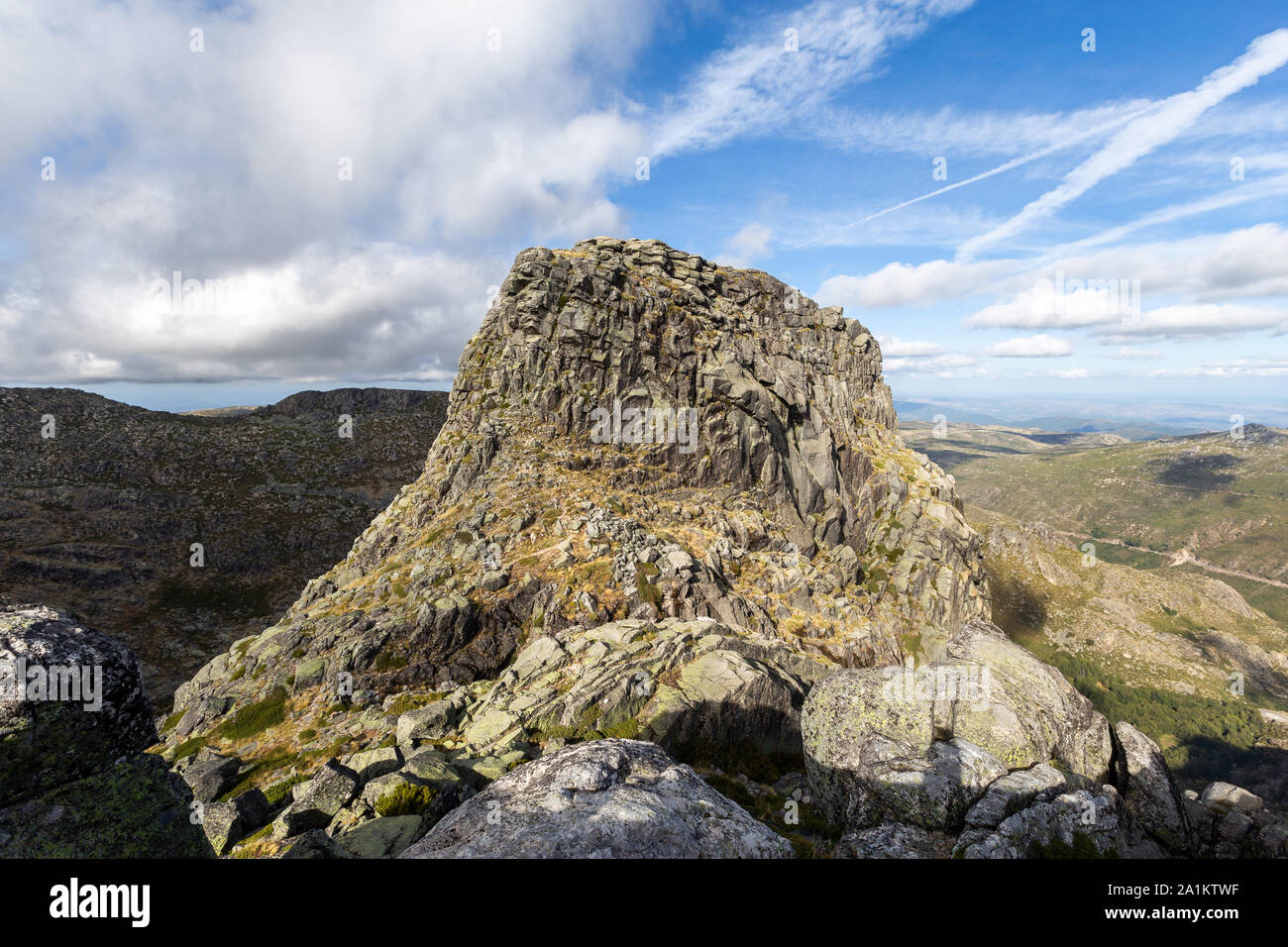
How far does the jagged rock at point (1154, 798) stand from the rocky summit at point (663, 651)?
0.08 metres

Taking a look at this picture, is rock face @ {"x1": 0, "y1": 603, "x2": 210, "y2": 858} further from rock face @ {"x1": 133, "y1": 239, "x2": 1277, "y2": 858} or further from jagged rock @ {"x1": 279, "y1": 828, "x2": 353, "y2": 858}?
rock face @ {"x1": 133, "y1": 239, "x2": 1277, "y2": 858}

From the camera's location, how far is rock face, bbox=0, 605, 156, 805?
26.0 ft

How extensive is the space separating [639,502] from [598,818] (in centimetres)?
3764

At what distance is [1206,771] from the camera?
125m

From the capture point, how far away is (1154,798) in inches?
547

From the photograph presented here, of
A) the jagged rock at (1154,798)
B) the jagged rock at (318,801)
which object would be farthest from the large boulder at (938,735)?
the jagged rock at (318,801)

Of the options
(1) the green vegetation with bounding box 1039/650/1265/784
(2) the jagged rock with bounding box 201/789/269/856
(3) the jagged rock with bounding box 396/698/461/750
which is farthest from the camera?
(1) the green vegetation with bounding box 1039/650/1265/784

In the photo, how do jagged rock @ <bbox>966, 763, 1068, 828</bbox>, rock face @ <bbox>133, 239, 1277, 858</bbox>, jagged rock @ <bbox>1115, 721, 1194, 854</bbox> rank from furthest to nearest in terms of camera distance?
jagged rock @ <bbox>1115, 721, 1194, 854</bbox> < rock face @ <bbox>133, 239, 1277, 858</bbox> < jagged rock @ <bbox>966, 763, 1068, 828</bbox>

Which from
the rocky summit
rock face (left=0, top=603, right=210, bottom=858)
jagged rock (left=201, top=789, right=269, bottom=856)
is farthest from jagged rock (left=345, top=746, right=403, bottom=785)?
rock face (left=0, top=603, right=210, bottom=858)

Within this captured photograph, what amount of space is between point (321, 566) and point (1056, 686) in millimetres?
99932

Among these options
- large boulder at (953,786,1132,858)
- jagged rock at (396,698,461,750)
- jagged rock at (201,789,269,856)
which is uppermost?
large boulder at (953,786,1132,858)

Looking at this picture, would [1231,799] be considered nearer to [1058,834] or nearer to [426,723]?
[1058,834]

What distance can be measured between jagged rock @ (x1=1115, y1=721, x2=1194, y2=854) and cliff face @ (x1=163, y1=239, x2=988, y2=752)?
2421 cm
